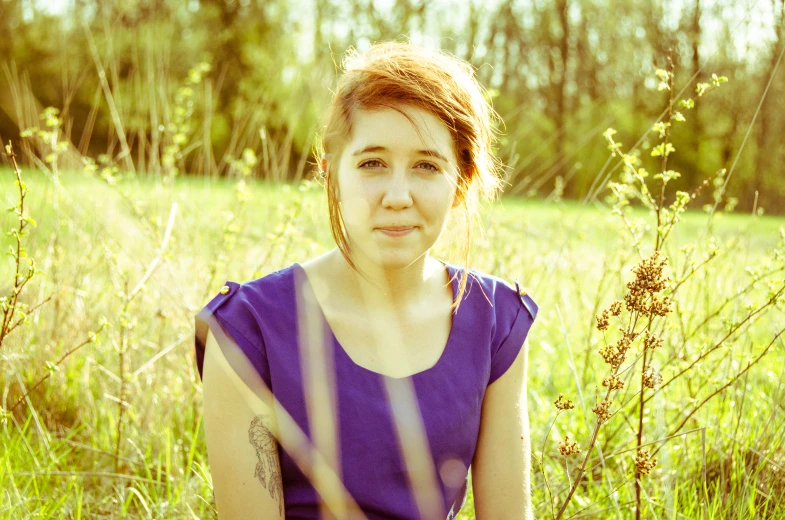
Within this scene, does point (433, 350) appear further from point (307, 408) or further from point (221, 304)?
point (221, 304)

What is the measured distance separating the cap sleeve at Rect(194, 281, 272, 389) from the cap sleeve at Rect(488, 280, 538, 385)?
604mm

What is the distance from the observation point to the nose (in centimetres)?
164

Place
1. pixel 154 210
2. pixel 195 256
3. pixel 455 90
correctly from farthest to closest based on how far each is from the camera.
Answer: pixel 154 210
pixel 195 256
pixel 455 90

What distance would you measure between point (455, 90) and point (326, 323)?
667 mm

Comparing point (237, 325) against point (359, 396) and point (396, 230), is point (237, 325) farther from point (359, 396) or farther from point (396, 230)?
point (396, 230)

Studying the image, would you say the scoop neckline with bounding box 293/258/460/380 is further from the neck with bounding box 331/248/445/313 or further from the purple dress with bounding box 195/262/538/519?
the neck with bounding box 331/248/445/313

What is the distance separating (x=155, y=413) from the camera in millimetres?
2508

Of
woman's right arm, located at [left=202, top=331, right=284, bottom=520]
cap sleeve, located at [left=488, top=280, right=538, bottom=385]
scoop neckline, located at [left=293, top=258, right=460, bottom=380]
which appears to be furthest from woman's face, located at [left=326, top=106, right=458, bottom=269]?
woman's right arm, located at [left=202, top=331, right=284, bottom=520]

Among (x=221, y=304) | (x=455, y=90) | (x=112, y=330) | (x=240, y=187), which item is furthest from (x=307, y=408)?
(x=112, y=330)

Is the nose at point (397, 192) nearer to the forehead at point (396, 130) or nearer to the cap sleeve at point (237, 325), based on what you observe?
the forehead at point (396, 130)

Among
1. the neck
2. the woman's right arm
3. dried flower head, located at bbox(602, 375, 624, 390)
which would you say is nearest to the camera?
dried flower head, located at bbox(602, 375, 624, 390)

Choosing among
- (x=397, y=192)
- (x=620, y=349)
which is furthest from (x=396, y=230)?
(x=620, y=349)

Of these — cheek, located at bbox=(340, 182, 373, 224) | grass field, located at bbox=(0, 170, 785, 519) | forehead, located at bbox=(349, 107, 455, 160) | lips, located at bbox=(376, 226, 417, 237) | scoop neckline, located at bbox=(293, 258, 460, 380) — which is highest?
forehead, located at bbox=(349, 107, 455, 160)

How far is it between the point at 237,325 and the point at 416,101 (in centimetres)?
69
